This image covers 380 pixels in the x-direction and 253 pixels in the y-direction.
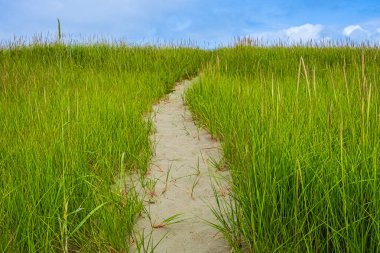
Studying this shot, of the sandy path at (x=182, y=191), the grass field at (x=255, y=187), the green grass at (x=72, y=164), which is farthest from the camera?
the sandy path at (x=182, y=191)

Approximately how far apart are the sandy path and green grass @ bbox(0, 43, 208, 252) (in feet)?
0.58

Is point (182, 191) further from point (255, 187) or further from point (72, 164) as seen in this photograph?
point (255, 187)

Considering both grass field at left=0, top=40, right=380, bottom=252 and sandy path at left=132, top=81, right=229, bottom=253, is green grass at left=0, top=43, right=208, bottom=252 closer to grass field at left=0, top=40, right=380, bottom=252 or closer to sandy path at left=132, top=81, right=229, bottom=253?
grass field at left=0, top=40, right=380, bottom=252

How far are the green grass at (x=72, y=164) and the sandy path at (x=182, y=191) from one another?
177mm

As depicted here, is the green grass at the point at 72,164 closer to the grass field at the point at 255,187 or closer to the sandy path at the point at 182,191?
the grass field at the point at 255,187

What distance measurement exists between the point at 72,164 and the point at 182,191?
3.41 ft

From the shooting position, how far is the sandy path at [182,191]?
90.9 inches

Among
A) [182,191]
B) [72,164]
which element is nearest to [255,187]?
[72,164]

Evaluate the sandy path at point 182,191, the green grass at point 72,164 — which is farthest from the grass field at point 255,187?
the sandy path at point 182,191

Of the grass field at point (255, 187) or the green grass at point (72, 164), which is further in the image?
the green grass at point (72, 164)

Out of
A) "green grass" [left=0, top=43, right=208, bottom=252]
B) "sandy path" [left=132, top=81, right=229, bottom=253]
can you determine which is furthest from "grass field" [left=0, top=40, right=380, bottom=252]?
"sandy path" [left=132, top=81, right=229, bottom=253]

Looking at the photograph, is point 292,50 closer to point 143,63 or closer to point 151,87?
point 143,63

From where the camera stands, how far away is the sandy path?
2.31 m

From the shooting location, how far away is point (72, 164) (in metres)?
2.34
